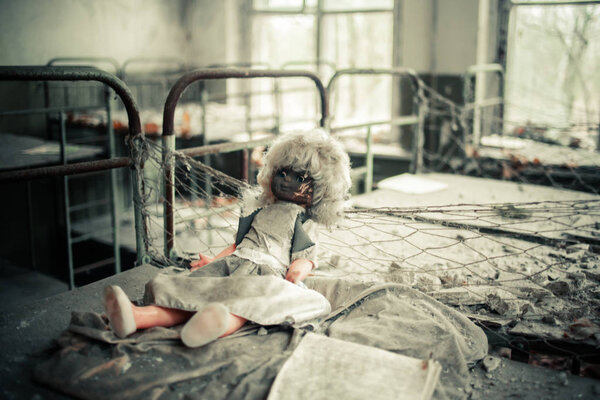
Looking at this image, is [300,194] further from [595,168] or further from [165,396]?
[595,168]

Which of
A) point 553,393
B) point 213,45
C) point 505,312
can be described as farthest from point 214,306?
point 213,45

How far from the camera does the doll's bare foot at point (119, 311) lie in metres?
1.51

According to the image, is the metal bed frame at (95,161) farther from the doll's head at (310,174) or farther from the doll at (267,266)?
the doll's head at (310,174)

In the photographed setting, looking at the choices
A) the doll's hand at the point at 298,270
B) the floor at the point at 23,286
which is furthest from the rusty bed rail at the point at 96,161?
the floor at the point at 23,286

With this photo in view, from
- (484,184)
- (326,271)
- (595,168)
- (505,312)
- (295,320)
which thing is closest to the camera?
(295,320)

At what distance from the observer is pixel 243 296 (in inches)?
64.0

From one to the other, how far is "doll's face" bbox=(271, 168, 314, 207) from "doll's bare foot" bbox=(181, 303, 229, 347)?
0.58 m

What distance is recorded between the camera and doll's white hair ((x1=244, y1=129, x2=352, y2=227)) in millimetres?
1959

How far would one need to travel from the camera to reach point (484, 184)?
13.7 ft

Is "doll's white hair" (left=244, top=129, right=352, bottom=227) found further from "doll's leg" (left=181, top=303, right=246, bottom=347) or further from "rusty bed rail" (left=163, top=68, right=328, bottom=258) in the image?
"doll's leg" (left=181, top=303, right=246, bottom=347)

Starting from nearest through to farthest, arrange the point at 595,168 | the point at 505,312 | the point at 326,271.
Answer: the point at 505,312 → the point at 326,271 → the point at 595,168

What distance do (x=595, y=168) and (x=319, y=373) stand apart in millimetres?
3923

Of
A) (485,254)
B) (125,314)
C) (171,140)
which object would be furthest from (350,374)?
(485,254)

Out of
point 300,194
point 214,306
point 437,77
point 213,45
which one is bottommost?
point 214,306
